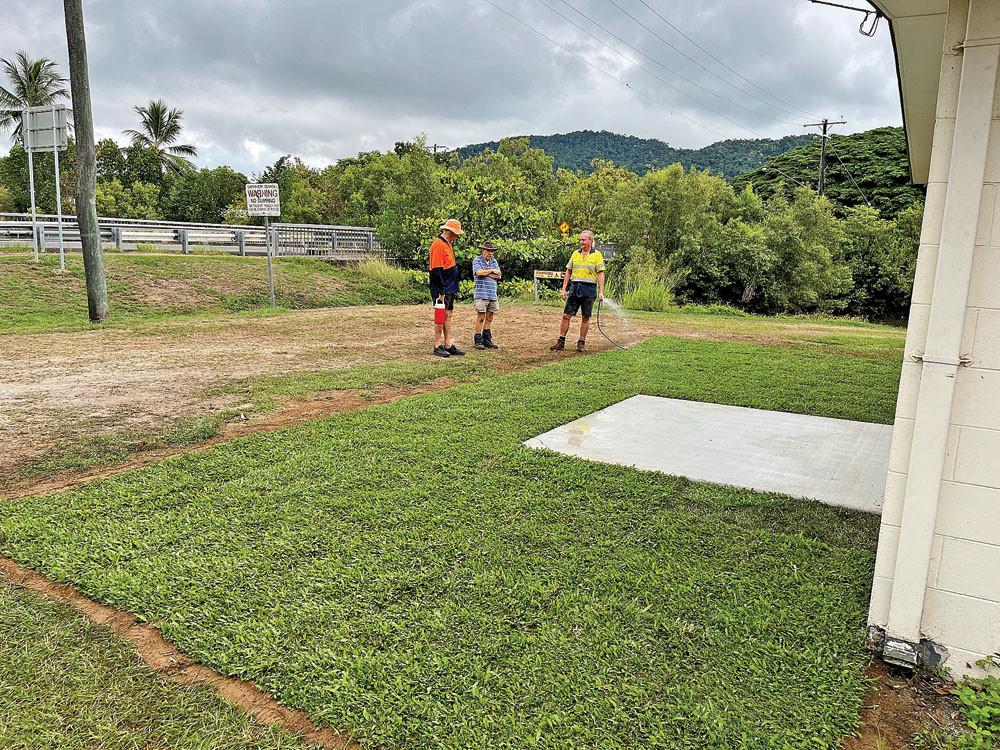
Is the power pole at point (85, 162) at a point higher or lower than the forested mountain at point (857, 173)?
lower

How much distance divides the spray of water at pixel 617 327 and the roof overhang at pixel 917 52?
4945mm

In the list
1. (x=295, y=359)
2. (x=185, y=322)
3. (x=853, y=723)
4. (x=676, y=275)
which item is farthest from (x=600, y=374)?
(x=676, y=275)

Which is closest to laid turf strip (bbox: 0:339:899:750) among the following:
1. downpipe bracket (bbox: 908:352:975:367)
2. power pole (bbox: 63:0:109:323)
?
downpipe bracket (bbox: 908:352:975:367)

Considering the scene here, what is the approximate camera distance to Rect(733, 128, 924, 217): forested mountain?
→ 39.3m

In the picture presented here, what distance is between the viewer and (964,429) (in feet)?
7.70

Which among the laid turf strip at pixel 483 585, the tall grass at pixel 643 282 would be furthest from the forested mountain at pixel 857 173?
the laid turf strip at pixel 483 585

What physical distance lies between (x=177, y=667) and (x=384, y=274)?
1759cm

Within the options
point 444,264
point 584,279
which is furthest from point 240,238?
point 584,279

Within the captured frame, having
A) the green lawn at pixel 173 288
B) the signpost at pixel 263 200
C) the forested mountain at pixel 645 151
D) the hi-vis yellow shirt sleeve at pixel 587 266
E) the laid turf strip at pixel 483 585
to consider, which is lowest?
the laid turf strip at pixel 483 585

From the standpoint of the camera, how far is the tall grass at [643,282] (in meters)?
18.3

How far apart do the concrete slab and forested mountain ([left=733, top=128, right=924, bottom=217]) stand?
34360 millimetres

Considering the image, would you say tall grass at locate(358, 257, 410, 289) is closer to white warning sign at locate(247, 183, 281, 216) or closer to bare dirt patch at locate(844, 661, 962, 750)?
white warning sign at locate(247, 183, 281, 216)

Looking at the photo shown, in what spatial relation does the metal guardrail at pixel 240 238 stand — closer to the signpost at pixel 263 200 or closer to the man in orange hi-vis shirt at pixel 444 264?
the signpost at pixel 263 200

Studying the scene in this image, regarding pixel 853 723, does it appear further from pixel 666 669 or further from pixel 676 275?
pixel 676 275
